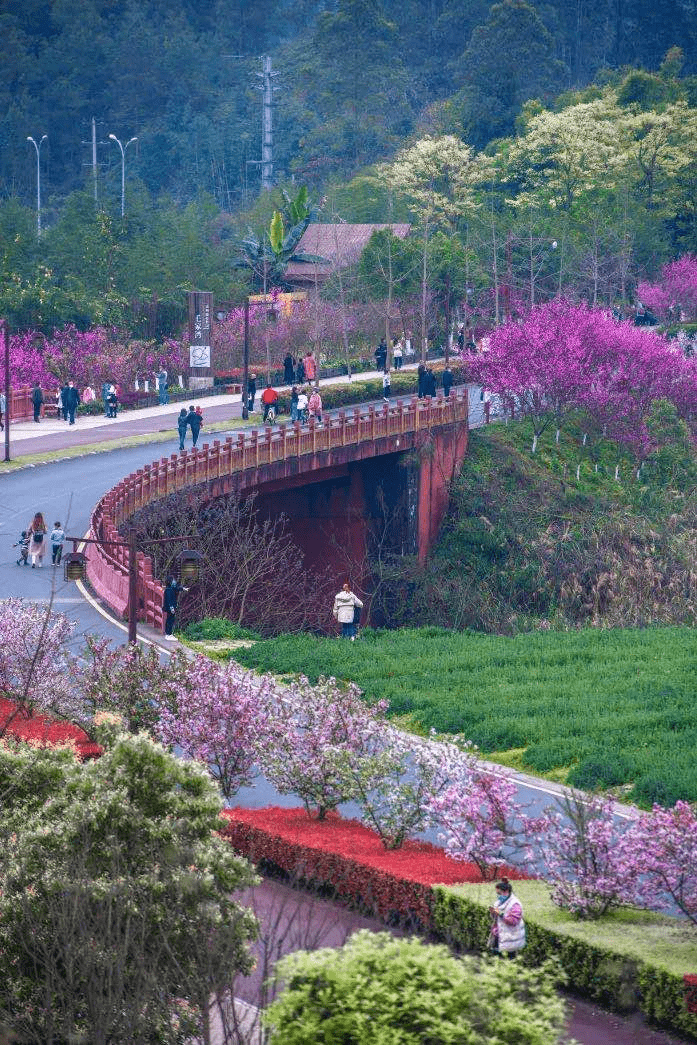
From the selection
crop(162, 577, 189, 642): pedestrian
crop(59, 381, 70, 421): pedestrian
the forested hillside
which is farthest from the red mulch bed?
the forested hillside

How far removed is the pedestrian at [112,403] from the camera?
66.2 m

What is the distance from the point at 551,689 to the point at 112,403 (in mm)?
35035

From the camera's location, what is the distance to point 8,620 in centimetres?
3006

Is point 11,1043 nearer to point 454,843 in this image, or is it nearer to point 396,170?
point 454,843

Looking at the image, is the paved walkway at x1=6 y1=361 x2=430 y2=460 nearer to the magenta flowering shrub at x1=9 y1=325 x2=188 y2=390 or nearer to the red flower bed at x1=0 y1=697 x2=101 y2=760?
the magenta flowering shrub at x1=9 y1=325 x2=188 y2=390

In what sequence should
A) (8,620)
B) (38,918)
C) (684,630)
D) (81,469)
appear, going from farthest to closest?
(81,469) → (684,630) → (8,620) → (38,918)

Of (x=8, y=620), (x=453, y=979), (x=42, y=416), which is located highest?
(x=453, y=979)

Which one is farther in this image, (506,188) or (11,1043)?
(506,188)

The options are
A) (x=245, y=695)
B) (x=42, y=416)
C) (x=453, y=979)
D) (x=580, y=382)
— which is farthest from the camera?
(x=580, y=382)

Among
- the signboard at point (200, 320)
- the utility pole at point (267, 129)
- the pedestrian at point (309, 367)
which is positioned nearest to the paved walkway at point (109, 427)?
the pedestrian at point (309, 367)

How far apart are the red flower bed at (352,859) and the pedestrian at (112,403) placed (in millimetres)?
42415

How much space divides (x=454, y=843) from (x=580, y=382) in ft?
171

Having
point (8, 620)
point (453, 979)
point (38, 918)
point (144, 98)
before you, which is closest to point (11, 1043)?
point (38, 918)

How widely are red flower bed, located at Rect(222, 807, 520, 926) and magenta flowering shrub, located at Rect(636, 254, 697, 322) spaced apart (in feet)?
259
